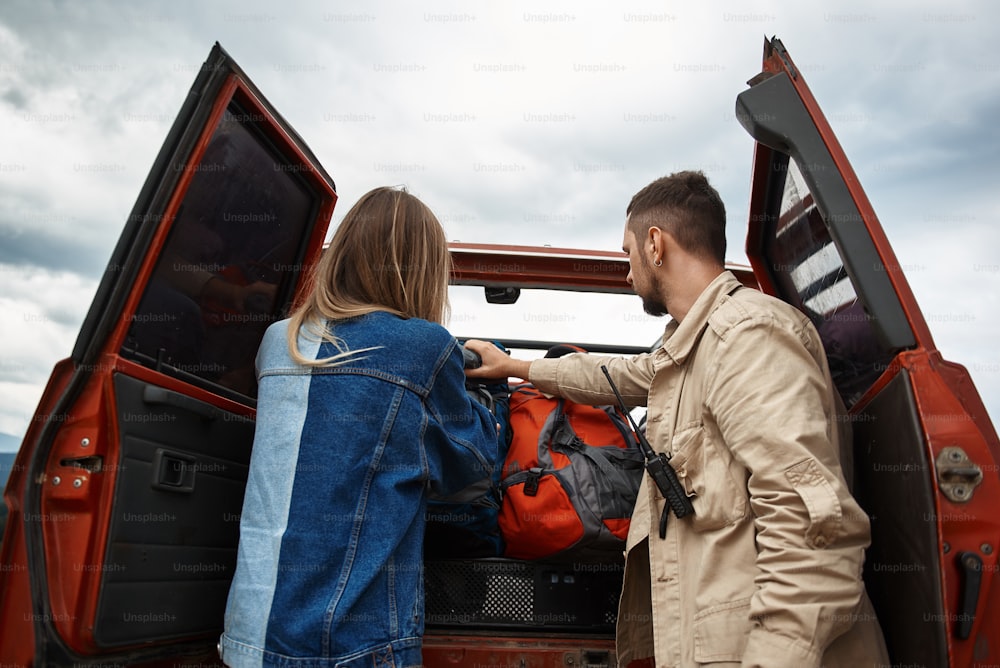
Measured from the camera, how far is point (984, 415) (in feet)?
5.63

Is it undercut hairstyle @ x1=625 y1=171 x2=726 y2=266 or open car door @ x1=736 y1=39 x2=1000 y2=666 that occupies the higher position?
undercut hairstyle @ x1=625 y1=171 x2=726 y2=266

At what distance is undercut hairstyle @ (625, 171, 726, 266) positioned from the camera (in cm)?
236

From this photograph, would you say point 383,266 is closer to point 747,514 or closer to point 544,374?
point 544,374

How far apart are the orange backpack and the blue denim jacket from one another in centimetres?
28

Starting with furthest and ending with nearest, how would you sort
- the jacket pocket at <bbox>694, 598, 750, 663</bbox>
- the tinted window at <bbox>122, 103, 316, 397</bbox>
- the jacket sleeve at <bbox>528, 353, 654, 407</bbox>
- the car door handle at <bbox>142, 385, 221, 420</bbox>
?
the jacket sleeve at <bbox>528, 353, 654, 407</bbox>
the tinted window at <bbox>122, 103, 316, 397</bbox>
the car door handle at <bbox>142, 385, 221, 420</bbox>
the jacket pocket at <bbox>694, 598, 750, 663</bbox>

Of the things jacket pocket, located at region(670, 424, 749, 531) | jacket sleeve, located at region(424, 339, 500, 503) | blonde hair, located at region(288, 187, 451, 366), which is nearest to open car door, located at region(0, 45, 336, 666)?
blonde hair, located at region(288, 187, 451, 366)

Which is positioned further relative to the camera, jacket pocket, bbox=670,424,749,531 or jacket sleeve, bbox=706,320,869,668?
jacket pocket, bbox=670,424,749,531

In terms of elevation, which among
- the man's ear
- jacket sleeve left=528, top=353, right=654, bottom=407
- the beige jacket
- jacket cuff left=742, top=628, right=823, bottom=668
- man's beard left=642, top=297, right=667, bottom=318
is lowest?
jacket cuff left=742, top=628, right=823, bottom=668

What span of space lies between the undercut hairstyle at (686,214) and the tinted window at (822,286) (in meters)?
0.27

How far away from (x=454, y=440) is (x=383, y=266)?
58cm

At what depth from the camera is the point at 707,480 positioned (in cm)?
188

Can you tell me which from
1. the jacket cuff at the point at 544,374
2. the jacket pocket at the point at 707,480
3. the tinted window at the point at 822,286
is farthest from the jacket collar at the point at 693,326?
the jacket cuff at the point at 544,374

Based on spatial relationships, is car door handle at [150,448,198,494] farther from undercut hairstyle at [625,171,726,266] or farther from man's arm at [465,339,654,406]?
undercut hairstyle at [625,171,726,266]

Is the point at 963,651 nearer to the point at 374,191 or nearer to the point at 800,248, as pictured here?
the point at 800,248
